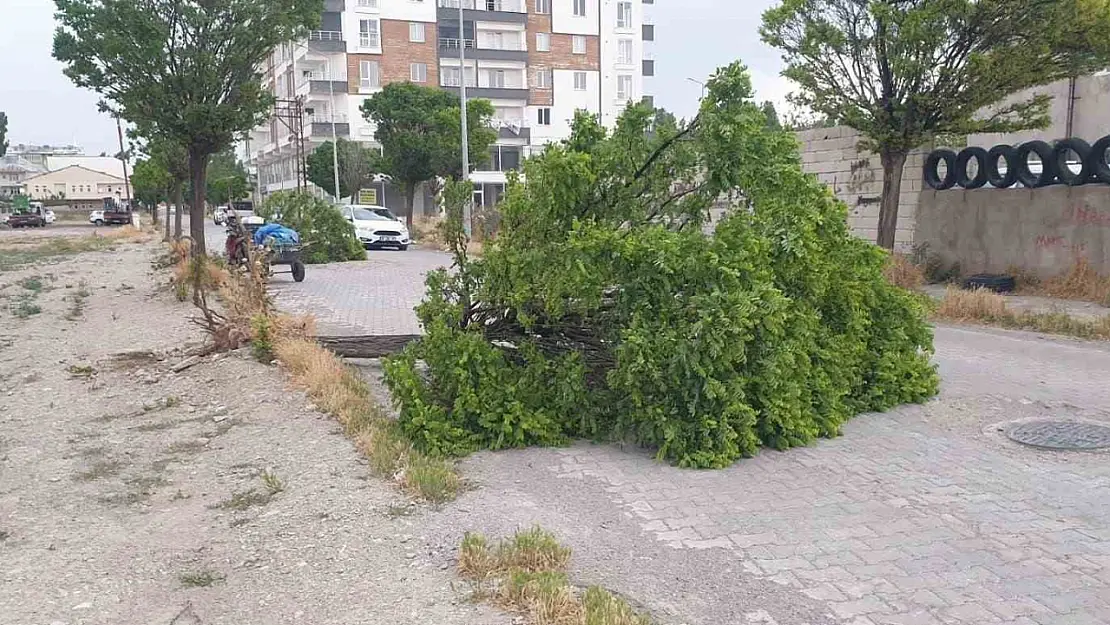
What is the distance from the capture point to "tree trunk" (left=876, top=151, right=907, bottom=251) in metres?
14.2

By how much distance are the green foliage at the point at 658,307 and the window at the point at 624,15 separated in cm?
6257

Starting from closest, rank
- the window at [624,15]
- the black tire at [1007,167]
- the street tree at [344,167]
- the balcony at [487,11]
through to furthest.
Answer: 1. the black tire at [1007,167]
2. the street tree at [344,167]
3. the balcony at [487,11]
4. the window at [624,15]

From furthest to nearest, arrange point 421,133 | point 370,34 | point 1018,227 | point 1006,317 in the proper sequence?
point 370,34
point 421,133
point 1018,227
point 1006,317

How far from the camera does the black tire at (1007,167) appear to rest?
14078 millimetres

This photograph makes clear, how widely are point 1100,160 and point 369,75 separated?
51.8 meters

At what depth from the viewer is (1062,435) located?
242 inches

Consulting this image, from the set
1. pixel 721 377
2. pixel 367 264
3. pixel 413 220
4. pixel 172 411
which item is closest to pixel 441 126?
pixel 413 220

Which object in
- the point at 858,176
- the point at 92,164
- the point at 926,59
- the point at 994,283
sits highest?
the point at 92,164

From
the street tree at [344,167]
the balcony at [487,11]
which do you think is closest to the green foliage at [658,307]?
the street tree at [344,167]

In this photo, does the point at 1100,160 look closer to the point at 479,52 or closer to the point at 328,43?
the point at 479,52

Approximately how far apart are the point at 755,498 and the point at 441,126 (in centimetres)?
3367

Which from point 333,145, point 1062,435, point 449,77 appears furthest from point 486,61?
point 1062,435

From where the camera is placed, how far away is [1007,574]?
3.93 m

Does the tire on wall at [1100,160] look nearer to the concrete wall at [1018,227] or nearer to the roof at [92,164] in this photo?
the concrete wall at [1018,227]
